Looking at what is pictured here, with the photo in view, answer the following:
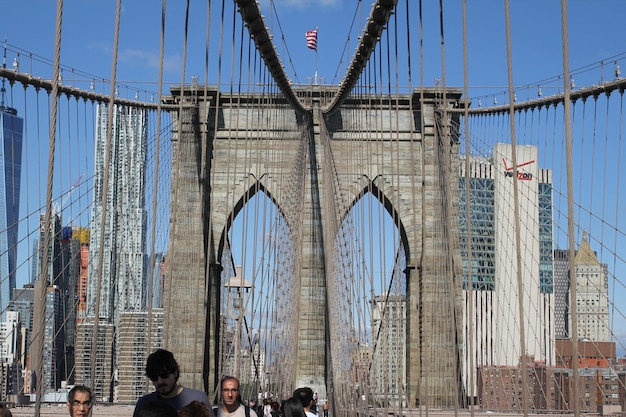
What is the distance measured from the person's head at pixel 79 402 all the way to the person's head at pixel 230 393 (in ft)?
2.98

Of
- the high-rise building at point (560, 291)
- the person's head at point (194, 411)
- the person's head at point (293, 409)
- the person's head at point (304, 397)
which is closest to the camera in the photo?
the person's head at point (194, 411)

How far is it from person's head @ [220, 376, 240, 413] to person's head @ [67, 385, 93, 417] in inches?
35.7

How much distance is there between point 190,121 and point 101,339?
1197 inches

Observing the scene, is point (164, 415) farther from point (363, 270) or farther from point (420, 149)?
point (420, 149)

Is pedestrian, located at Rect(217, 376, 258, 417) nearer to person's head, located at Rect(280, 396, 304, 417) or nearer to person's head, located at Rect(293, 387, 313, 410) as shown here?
person's head, located at Rect(280, 396, 304, 417)

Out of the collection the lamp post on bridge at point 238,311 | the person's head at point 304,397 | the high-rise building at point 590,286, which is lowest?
the person's head at point 304,397

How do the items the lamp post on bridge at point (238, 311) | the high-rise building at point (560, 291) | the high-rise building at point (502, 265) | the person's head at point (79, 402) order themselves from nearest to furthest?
the person's head at point (79, 402), the lamp post on bridge at point (238, 311), the high-rise building at point (502, 265), the high-rise building at point (560, 291)

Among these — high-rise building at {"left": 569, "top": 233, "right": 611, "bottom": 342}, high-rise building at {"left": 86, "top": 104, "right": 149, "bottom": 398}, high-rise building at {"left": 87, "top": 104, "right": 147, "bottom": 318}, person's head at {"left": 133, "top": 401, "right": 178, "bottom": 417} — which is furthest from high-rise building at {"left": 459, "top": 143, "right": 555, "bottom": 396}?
person's head at {"left": 133, "top": 401, "right": 178, "bottom": 417}

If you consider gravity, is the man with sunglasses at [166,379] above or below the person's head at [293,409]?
above

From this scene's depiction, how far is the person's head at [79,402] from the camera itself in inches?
145

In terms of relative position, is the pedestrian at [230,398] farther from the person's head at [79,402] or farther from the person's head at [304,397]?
the person's head at [79,402]

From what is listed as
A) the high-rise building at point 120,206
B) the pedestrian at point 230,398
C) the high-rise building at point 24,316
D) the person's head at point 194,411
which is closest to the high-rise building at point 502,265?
the high-rise building at point 120,206

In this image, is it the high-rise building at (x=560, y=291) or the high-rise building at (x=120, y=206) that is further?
the high-rise building at (x=560, y=291)

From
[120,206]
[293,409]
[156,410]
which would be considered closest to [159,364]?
[156,410]
